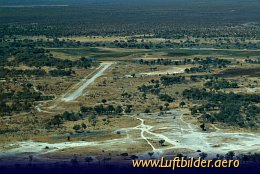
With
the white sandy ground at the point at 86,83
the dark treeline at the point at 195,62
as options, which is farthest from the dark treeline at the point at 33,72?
the dark treeline at the point at 195,62

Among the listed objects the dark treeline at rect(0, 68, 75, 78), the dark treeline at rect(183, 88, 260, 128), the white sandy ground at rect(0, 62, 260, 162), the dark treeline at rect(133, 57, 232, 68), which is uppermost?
the white sandy ground at rect(0, 62, 260, 162)

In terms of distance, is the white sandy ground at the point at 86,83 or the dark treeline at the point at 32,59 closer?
the white sandy ground at the point at 86,83

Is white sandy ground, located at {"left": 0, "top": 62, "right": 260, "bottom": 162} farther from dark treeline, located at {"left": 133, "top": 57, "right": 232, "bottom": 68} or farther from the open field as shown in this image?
dark treeline, located at {"left": 133, "top": 57, "right": 232, "bottom": 68}

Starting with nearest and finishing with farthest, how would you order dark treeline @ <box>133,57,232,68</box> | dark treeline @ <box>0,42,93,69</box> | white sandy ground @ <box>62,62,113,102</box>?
white sandy ground @ <box>62,62,113,102</box> → dark treeline @ <box>133,57,232,68</box> → dark treeline @ <box>0,42,93,69</box>

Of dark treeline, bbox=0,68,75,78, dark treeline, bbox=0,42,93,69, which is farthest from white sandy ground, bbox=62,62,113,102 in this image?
dark treeline, bbox=0,68,75,78

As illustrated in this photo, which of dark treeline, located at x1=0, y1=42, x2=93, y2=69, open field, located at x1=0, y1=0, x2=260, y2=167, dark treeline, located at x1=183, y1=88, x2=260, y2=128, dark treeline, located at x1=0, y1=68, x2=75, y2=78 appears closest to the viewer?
open field, located at x1=0, y1=0, x2=260, y2=167

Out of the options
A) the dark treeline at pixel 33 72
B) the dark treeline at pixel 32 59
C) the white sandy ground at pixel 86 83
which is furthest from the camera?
the dark treeline at pixel 32 59

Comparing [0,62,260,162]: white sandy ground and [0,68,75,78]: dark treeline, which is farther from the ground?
[0,62,260,162]: white sandy ground

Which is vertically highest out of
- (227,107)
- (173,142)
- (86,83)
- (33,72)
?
(173,142)

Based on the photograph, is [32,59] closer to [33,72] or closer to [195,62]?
[33,72]

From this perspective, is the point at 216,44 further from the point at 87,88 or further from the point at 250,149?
the point at 250,149

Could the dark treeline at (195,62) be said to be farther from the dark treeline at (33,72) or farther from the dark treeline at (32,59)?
the dark treeline at (33,72)

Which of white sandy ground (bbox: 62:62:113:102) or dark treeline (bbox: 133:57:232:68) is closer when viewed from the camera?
white sandy ground (bbox: 62:62:113:102)

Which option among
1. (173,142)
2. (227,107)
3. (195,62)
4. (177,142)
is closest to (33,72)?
(195,62)
